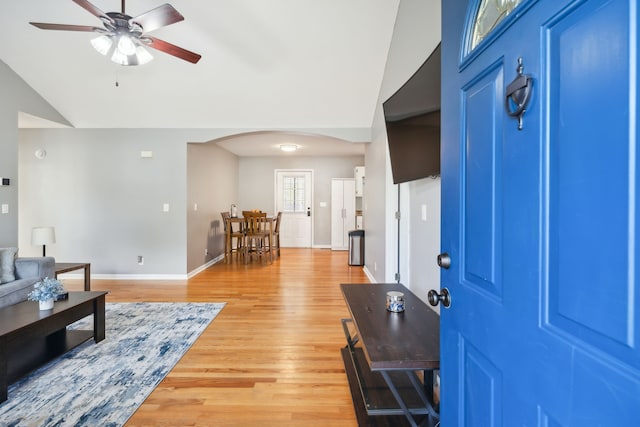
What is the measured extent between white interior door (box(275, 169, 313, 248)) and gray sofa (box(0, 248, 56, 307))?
551 cm

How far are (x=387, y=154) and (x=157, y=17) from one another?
2.50 m

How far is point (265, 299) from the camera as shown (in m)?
3.81

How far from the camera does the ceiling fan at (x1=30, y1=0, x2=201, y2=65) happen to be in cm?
223

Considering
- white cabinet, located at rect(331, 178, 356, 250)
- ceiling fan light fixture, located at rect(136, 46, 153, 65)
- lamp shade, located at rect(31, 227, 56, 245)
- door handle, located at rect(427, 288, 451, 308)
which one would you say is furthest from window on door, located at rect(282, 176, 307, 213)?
door handle, located at rect(427, 288, 451, 308)

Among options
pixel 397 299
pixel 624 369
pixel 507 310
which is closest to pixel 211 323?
pixel 397 299

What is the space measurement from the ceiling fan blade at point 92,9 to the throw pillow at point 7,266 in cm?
237

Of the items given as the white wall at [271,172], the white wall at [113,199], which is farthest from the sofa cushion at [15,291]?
the white wall at [271,172]

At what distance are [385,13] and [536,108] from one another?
302cm

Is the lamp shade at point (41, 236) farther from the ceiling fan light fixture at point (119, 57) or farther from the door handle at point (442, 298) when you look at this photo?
the door handle at point (442, 298)

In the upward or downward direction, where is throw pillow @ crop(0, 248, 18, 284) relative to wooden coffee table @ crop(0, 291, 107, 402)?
upward

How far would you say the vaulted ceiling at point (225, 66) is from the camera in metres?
3.08

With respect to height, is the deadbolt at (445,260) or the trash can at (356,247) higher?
the deadbolt at (445,260)

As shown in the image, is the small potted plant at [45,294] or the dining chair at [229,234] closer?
the small potted plant at [45,294]

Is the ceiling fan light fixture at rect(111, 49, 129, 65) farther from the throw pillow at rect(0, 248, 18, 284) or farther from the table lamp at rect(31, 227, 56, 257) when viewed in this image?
the table lamp at rect(31, 227, 56, 257)
